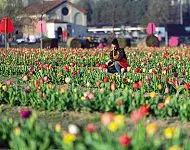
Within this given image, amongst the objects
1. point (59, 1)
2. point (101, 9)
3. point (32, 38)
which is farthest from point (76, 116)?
point (101, 9)

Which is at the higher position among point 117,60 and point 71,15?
point 71,15

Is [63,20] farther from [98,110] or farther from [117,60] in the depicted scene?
[98,110]

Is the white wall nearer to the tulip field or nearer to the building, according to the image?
the building

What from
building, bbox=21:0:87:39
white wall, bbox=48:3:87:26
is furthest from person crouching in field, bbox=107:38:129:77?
white wall, bbox=48:3:87:26

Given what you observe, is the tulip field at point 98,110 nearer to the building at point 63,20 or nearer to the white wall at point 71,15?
the building at point 63,20

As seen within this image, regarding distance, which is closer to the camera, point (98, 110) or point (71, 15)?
point (98, 110)

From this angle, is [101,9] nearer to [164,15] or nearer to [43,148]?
[164,15]

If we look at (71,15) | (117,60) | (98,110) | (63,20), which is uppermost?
(71,15)

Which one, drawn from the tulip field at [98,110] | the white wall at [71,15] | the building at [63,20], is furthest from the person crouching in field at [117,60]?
the white wall at [71,15]

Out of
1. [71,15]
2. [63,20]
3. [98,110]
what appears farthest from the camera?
[71,15]

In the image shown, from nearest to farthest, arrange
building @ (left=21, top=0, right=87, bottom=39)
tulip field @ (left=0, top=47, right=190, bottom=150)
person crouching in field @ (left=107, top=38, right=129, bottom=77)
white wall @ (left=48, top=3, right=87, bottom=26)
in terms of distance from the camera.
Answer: tulip field @ (left=0, top=47, right=190, bottom=150)
person crouching in field @ (left=107, top=38, right=129, bottom=77)
building @ (left=21, top=0, right=87, bottom=39)
white wall @ (left=48, top=3, right=87, bottom=26)

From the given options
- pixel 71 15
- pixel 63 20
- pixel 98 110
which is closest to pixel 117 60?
pixel 98 110

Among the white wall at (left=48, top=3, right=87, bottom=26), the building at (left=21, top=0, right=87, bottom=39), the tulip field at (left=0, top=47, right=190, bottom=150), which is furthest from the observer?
the white wall at (left=48, top=3, right=87, bottom=26)

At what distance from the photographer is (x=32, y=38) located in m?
72.5
